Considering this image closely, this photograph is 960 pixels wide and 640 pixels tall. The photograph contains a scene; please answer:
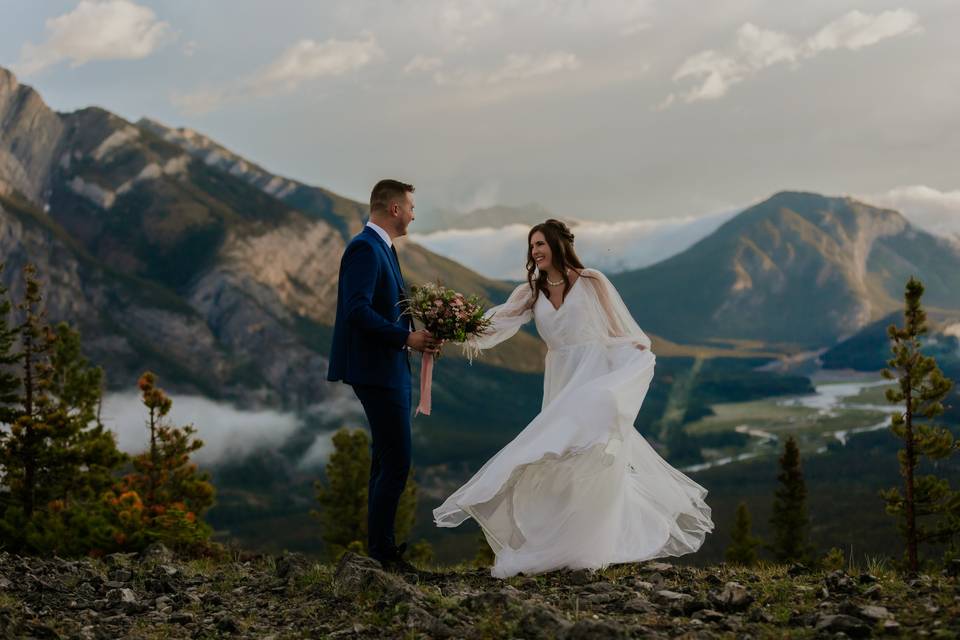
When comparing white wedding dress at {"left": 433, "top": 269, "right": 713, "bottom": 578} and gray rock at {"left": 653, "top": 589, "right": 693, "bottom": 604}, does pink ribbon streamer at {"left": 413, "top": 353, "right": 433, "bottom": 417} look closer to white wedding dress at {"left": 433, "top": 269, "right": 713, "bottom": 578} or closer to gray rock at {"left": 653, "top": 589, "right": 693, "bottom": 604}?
white wedding dress at {"left": 433, "top": 269, "right": 713, "bottom": 578}

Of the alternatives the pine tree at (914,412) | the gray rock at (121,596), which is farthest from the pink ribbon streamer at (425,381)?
the pine tree at (914,412)

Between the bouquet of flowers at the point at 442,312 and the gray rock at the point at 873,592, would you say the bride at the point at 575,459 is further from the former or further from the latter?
the gray rock at the point at 873,592

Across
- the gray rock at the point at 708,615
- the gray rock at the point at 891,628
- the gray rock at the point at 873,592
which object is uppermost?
the gray rock at the point at 891,628

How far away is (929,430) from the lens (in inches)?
1409

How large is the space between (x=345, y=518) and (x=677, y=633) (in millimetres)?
62929

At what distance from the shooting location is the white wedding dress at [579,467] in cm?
1041

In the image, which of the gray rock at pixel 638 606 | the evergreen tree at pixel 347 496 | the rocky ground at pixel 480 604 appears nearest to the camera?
the rocky ground at pixel 480 604

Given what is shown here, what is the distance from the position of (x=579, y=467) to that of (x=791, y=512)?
2546 inches

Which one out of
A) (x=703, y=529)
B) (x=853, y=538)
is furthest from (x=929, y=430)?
(x=853, y=538)

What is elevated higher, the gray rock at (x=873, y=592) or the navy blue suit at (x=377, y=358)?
the navy blue suit at (x=377, y=358)

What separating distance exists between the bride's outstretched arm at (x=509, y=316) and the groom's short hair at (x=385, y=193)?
1.88 metres

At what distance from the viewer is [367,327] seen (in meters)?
9.55

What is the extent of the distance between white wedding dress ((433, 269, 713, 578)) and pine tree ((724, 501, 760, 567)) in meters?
61.1

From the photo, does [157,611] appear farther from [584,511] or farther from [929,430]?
[929,430]
